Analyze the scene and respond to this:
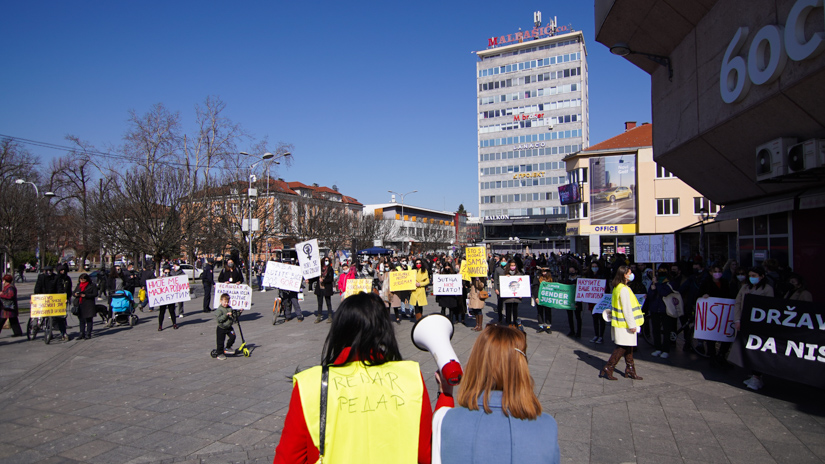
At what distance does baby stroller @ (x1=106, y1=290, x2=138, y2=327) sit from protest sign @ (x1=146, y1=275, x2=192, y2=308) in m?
1.36

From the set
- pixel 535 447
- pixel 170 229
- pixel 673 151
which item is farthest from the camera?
pixel 170 229

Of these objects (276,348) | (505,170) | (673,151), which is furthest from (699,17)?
(505,170)

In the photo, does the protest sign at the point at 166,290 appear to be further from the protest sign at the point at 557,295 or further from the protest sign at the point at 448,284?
the protest sign at the point at 557,295

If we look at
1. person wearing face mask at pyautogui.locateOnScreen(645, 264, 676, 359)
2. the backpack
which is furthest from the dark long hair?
person wearing face mask at pyautogui.locateOnScreen(645, 264, 676, 359)

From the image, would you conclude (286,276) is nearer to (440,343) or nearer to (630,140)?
(440,343)

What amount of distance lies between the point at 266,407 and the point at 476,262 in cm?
856

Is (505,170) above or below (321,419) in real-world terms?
above

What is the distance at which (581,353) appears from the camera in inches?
394

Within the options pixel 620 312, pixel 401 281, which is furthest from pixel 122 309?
pixel 620 312

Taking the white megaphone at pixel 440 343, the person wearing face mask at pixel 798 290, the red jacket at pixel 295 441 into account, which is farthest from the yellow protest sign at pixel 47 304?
the person wearing face mask at pixel 798 290

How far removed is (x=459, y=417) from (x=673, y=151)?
46.9ft

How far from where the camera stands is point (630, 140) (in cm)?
4484

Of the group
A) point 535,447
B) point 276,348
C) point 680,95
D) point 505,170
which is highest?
point 505,170

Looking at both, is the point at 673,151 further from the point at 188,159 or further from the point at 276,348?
the point at 188,159
